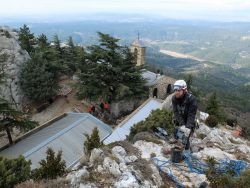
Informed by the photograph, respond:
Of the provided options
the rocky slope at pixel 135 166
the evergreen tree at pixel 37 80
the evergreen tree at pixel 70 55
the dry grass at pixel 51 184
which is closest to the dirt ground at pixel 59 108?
the evergreen tree at pixel 37 80

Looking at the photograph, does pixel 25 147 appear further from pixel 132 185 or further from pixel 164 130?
pixel 132 185

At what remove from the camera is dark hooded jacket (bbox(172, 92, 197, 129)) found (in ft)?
27.3

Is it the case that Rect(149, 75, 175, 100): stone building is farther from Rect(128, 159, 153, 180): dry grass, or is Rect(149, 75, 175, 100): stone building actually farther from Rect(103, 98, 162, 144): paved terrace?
Rect(128, 159, 153, 180): dry grass

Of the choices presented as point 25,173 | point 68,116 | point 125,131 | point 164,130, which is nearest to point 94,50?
point 68,116

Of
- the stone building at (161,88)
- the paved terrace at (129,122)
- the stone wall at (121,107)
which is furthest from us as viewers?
the stone building at (161,88)

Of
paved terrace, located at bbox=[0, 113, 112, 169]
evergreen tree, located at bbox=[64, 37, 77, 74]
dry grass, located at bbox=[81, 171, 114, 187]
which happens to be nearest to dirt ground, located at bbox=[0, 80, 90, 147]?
evergreen tree, located at bbox=[64, 37, 77, 74]

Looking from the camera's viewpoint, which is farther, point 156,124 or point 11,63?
point 11,63

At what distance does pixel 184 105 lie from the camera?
8.48 meters

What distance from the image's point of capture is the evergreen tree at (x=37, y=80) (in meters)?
28.1

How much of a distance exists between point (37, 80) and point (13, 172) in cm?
1955

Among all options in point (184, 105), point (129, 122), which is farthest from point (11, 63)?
point (184, 105)

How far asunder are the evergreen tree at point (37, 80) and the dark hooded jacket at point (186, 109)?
2136 centimetres

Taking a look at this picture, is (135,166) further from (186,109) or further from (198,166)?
(186,109)

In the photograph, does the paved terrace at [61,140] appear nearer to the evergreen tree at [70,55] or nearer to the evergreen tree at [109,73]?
the evergreen tree at [109,73]
